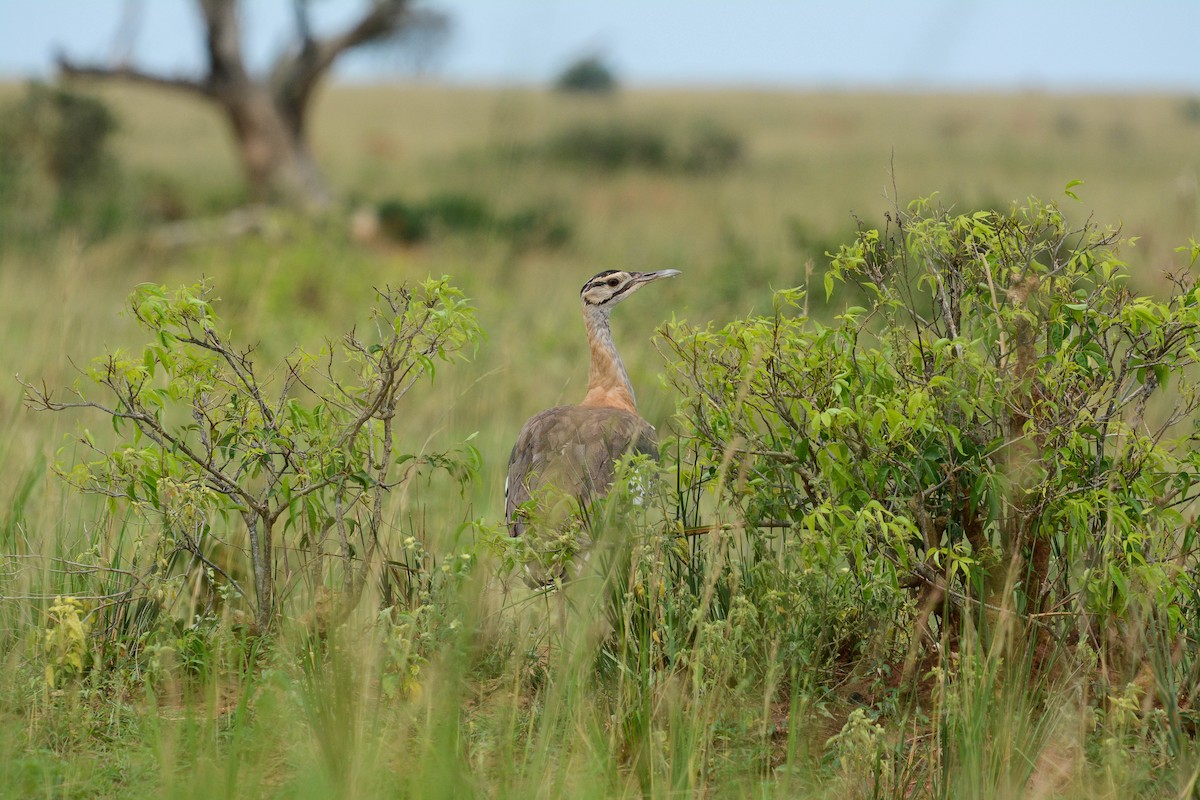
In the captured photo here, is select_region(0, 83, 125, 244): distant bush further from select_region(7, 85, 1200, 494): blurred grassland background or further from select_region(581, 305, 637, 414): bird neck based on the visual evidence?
select_region(581, 305, 637, 414): bird neck

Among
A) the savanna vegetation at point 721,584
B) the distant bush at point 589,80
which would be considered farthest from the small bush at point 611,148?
the distant bush at point 589,80

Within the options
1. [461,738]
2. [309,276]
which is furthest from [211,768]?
[309,276]

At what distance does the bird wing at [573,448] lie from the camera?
426cm

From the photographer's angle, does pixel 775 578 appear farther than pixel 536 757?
Yes

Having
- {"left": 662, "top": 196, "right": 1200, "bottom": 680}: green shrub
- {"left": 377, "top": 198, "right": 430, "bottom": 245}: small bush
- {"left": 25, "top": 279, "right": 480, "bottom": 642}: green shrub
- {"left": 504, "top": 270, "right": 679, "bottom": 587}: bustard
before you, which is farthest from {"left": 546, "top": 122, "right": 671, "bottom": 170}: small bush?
{"left": 662, "top": 196, "right": 1200, "bottom": 680}: green shrub

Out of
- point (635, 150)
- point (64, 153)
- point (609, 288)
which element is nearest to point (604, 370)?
point (609, 288)

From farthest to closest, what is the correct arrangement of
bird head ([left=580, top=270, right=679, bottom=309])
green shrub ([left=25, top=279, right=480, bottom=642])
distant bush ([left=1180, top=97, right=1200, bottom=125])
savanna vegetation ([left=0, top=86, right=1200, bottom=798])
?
1. distant bush ([left=1180, top=97, right=1200, bottom=125])
2. bird head ([left=580, top=270, right=679, bottom=309])
3. green shrub ([left=25, top=279, right=480, bottom=642])
4. savanna vegetation ([left=0, top=86, right=1200, bottom=798])

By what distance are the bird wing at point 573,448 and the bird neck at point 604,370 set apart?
1.57 ft

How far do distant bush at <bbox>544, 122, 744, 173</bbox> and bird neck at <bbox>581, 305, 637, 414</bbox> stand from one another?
1811cm

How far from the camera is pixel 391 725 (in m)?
3.04

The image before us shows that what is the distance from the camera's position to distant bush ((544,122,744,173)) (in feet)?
78.7

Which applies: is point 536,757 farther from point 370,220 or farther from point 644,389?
point 370,220

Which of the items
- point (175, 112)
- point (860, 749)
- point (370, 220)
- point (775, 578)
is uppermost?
point (175, 112)

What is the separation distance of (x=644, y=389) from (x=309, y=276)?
14.2 feet
